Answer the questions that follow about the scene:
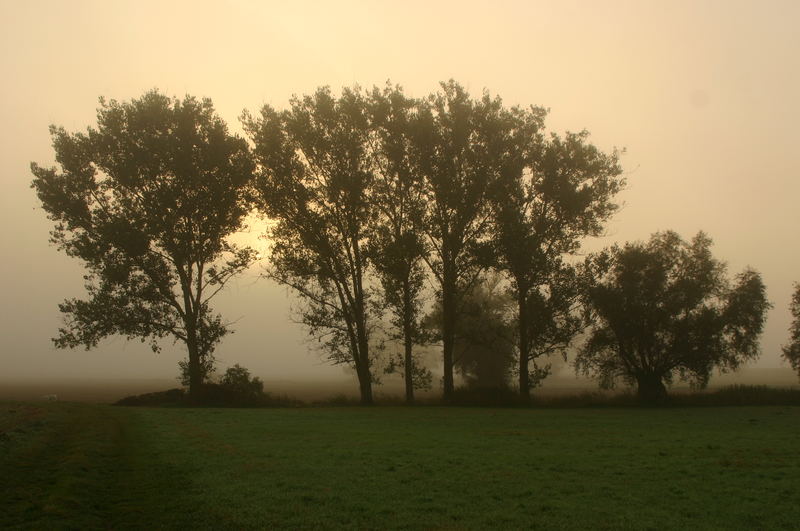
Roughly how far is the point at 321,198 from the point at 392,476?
3913cm

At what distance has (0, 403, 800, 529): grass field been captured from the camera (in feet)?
44.2

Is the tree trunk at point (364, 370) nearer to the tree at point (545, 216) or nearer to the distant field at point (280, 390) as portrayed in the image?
the distant field at point (280, 390)

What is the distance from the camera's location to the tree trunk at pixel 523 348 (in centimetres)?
5503

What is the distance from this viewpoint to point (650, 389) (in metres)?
57.7

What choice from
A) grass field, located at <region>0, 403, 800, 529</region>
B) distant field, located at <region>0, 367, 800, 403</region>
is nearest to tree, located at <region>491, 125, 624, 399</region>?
distant field, located at <region>0, 367, 800, 403</region>

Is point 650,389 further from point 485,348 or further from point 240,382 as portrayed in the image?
point 240,382

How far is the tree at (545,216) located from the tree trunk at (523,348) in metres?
0.09

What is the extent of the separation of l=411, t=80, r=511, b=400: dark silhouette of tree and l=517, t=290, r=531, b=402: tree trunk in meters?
5.22

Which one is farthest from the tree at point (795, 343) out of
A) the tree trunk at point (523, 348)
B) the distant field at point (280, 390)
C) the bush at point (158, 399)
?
the bush at point (158, 399)

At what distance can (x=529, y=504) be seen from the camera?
14.7 metres

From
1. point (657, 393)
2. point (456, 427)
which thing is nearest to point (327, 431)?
point (456, 427)

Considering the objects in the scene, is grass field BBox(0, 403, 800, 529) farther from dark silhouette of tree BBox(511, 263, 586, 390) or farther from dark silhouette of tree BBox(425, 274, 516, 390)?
dark silhouette of tree BBox(425, 274, 516, 390)

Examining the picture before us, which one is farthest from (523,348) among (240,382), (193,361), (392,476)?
(392,476)

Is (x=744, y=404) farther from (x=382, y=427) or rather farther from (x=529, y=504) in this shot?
(x=529, y=504)
